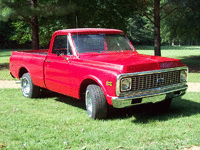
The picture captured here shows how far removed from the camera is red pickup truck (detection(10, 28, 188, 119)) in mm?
5301

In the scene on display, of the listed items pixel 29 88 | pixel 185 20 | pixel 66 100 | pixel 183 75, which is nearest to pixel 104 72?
pixel 183 75

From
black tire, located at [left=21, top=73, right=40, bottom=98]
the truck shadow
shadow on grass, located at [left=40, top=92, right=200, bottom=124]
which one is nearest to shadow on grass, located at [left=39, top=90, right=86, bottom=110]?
shadow on grass, located at [left=40, top=92, right=200, bottom=124]

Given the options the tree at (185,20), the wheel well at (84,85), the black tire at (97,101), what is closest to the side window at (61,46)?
the wheel well at (84,85)

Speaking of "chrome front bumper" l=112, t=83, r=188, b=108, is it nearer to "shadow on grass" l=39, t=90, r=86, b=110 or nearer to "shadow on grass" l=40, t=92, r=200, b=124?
"shadow on grass" l=40, t=92, r=200, b=124

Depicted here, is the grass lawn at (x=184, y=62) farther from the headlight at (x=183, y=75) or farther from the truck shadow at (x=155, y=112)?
the headlight at (x=183, y=75)

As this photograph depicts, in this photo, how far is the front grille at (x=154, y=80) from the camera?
5.39 metres

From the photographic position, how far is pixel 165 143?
4453mm

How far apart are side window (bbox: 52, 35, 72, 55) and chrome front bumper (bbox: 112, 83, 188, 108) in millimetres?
1913

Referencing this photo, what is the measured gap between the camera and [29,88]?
8148mm

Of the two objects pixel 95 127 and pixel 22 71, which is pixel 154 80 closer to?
pixel 95 127

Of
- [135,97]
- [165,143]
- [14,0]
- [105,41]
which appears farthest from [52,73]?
[14,0]

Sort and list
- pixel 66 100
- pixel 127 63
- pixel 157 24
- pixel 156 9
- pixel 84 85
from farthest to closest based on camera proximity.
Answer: pixel 157 24
pixel 156 9
pixel 66 100
pixel 84 85
pixel 127 63

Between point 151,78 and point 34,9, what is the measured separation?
34.8 feet

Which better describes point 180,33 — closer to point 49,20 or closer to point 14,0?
point 49,20
